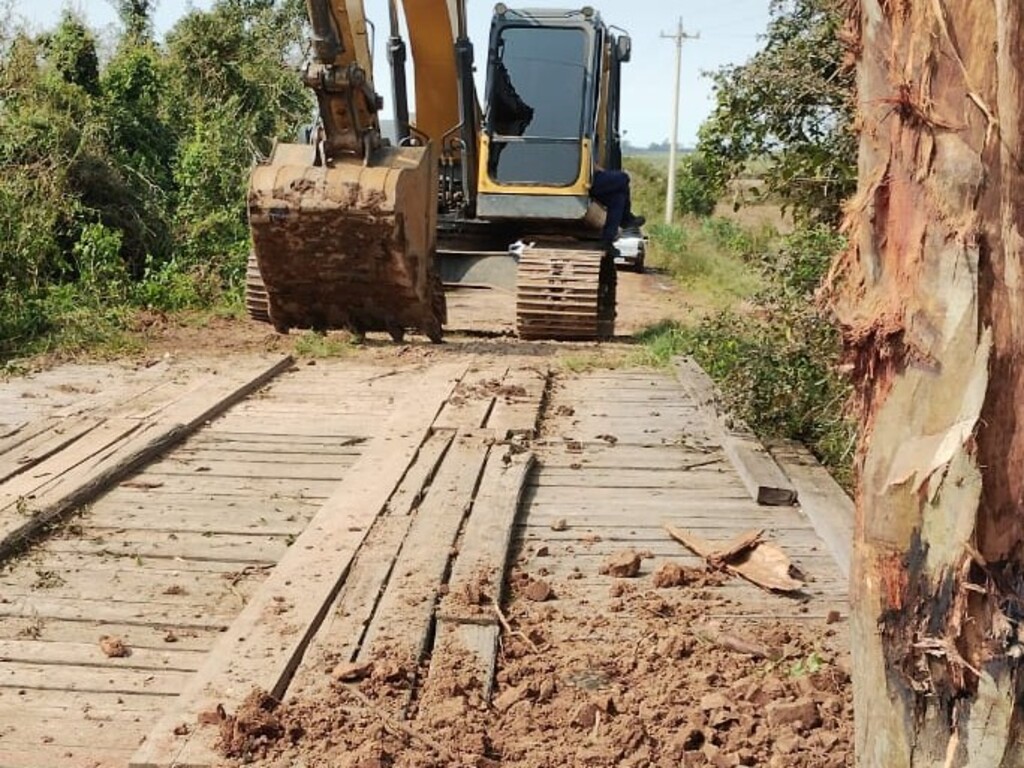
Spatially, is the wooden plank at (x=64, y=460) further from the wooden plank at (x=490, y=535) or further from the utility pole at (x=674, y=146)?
the utility pole at (x=674, y=146)

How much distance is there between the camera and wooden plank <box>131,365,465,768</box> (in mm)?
2787

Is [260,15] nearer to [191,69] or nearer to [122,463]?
[191,69]

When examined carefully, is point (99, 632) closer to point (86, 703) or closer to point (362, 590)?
point (86, 703)

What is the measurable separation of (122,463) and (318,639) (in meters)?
2.17

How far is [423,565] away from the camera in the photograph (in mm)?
3916

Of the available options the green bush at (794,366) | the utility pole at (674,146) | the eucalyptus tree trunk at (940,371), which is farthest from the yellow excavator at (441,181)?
the utility pole at (674,146)

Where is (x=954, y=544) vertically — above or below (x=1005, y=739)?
above

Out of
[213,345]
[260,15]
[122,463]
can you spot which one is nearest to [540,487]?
[122,463]

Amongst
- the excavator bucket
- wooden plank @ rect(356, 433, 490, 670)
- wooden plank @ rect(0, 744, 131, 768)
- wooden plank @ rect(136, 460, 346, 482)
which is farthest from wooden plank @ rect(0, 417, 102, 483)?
the excavator bucket

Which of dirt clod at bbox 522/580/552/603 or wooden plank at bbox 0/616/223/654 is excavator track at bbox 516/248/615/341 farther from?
wooden plank at bbox 0/616/223/654

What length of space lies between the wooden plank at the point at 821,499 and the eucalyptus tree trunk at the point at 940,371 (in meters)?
1.87

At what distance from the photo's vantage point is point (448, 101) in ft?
36.2

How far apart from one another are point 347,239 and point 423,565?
4.58 meters

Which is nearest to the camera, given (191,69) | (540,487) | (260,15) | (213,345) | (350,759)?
(350,759)
